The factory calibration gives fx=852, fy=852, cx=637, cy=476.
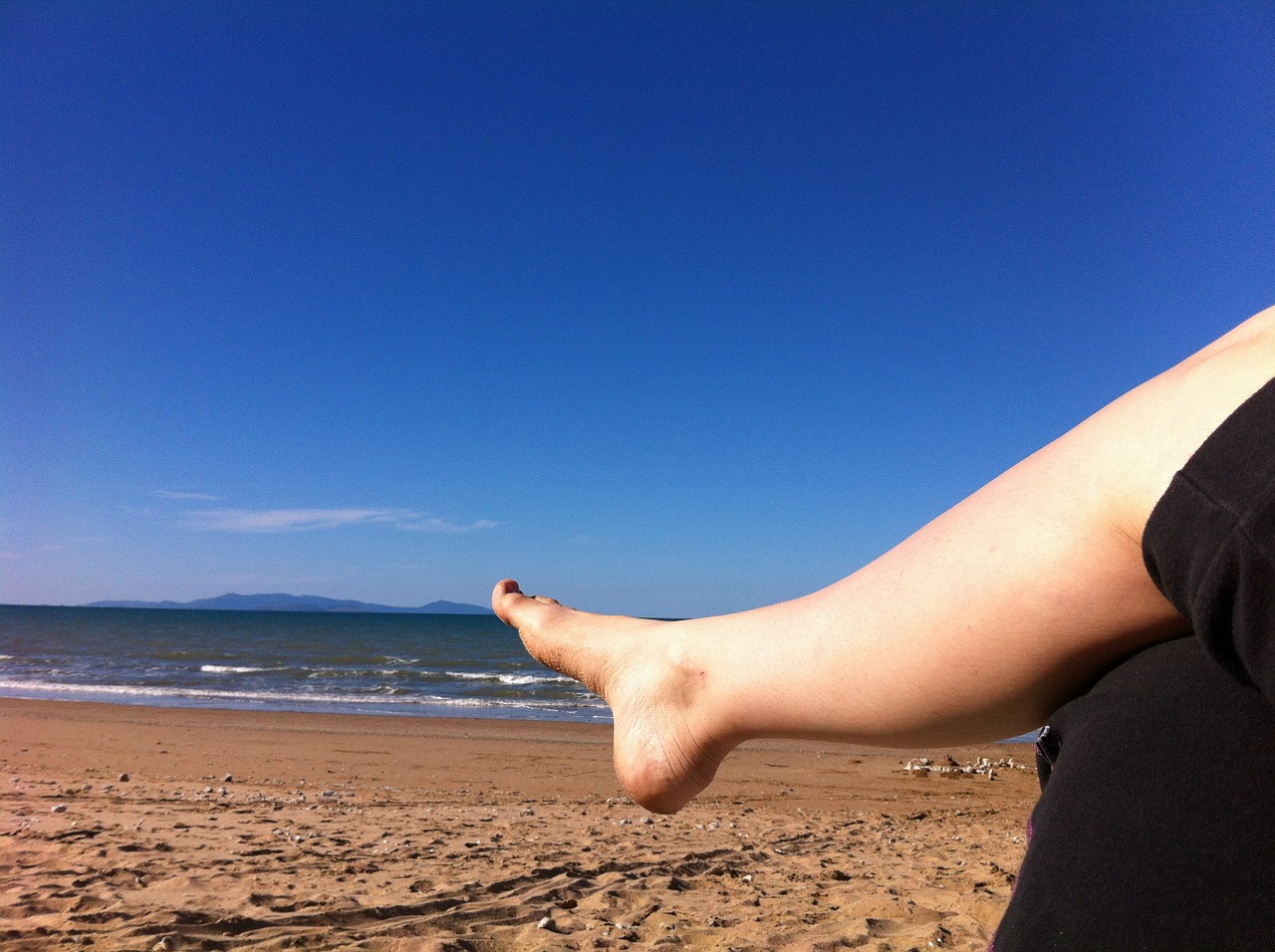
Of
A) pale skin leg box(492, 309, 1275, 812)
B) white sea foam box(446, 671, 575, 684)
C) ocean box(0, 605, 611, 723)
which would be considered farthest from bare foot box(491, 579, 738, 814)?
white sea foam box(446, 671, 575, 684)

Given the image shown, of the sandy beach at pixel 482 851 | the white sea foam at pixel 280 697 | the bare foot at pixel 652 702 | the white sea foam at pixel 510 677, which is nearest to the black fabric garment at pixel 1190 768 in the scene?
the bare foot at pixel 652 702

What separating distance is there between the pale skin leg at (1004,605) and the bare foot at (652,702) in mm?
125

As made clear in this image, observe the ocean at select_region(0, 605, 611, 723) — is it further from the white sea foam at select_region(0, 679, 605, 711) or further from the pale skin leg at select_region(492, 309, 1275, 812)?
the pale skin leg at select_region(492, 309, 1275, 812)

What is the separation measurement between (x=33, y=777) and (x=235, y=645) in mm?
19449

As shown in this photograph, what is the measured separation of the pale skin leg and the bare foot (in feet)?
0.41

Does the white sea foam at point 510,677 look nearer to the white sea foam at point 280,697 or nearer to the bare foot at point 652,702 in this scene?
the white sea foam at point 280,697

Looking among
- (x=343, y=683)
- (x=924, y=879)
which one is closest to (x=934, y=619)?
(x=924, y=879)

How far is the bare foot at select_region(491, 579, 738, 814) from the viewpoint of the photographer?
48.5 inches

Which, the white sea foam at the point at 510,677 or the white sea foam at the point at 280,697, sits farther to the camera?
the white sea foam at the point at 510,677

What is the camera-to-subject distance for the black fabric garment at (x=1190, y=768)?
0.49m

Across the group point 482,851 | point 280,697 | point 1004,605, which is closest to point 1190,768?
point 1004,605

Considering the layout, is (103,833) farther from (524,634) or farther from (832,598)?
(832,598)


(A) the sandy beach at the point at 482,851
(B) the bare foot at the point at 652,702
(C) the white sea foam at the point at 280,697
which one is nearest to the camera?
(B) the bare foot at the point at 652,702

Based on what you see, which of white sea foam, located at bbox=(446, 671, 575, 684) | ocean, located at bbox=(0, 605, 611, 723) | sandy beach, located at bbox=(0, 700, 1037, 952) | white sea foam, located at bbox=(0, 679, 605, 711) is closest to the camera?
sandy beach, located at bbox=(0, 700, 1037, 952)
